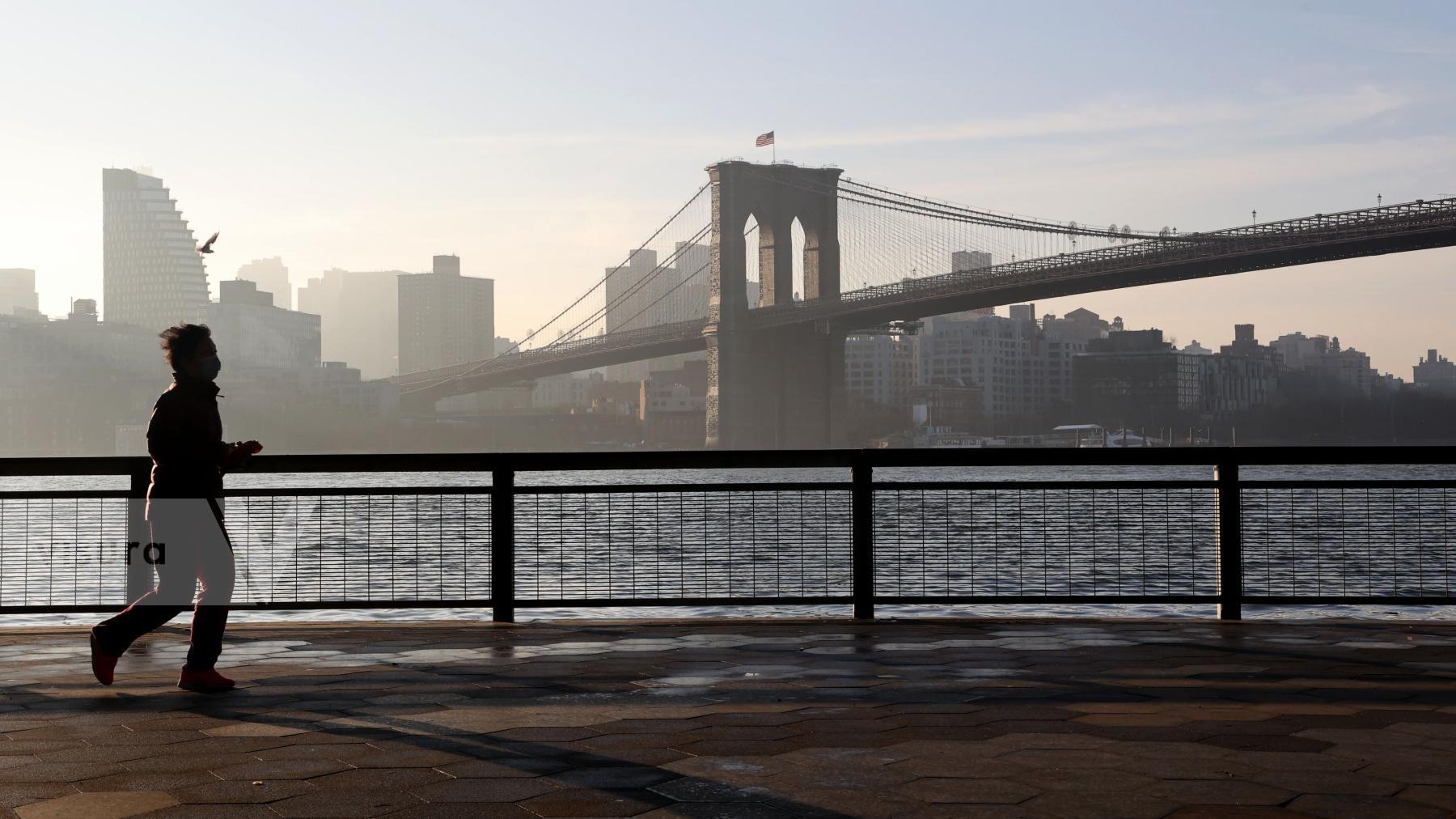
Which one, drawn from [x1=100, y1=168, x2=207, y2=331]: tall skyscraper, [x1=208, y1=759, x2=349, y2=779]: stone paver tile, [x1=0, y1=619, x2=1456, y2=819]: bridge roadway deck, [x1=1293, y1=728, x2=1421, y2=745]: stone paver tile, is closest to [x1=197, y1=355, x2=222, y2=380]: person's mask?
[x1=0, y1=619, x2=1456, y2=819]: bridge roadway deck

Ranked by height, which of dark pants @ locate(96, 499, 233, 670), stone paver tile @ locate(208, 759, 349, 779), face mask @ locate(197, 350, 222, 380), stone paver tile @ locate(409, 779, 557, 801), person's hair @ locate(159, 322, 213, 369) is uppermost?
person's hair @ locate(159, 322, 213, 369)

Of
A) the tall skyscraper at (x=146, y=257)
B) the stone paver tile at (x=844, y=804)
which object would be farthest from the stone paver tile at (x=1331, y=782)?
the tall skyscraper at (x=146, y=257)

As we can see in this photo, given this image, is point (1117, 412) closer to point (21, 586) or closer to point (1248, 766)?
point (21, 586)

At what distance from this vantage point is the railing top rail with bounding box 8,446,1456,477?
779 centimetres

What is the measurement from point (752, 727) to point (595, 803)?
3.55ft

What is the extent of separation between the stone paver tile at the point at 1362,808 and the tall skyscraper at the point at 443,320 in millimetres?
62891

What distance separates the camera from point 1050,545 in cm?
977

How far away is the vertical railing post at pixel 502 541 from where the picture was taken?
782cm

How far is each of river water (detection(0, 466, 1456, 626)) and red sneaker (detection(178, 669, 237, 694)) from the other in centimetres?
218

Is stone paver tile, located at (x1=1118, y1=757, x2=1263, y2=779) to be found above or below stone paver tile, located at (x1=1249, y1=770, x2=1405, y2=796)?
above

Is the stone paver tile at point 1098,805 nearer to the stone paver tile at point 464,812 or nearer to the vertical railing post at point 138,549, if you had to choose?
the stone paver tile at point 464,812

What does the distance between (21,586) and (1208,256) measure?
36762 mm

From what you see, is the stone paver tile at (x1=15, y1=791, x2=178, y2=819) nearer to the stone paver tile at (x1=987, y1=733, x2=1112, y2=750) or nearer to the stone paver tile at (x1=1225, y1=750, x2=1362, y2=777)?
the stone paver tile at (x1=987, y1=733, x2=1112, y2=750)

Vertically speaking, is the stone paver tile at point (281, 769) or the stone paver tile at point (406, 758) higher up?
the stone paver tile at point (406, 758)
